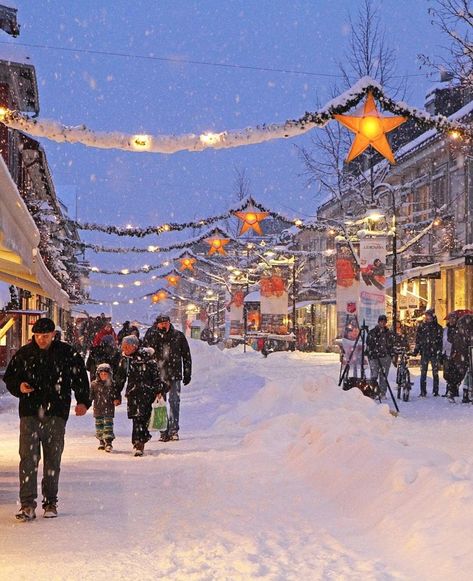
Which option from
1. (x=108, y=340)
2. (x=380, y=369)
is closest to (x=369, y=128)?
(x=108, y=340)

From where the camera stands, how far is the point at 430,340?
19.0 m

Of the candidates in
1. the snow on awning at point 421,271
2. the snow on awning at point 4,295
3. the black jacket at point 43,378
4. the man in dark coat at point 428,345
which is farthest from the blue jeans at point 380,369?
the snow on awning at point 421,271

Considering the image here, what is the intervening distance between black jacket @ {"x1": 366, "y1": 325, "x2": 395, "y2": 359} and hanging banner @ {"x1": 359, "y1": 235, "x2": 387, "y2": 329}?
3.08m

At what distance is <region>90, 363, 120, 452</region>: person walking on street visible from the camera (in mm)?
11219

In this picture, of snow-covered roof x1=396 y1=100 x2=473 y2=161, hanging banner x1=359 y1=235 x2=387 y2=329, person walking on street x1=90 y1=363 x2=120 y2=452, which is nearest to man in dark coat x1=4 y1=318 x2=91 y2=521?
person walking on street x1=90 y1=363 x2=120 y2=452

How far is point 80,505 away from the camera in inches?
294

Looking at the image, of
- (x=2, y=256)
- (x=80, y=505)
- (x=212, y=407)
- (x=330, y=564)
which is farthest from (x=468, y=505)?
(x=212, y=407)

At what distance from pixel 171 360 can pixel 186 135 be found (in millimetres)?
3218

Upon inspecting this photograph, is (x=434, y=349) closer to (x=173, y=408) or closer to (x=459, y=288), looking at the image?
(x=173, y=408)

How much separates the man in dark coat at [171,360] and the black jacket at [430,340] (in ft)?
27.4

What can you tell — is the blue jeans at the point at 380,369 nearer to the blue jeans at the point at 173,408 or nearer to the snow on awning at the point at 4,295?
the blue jeans at the point at 173,408

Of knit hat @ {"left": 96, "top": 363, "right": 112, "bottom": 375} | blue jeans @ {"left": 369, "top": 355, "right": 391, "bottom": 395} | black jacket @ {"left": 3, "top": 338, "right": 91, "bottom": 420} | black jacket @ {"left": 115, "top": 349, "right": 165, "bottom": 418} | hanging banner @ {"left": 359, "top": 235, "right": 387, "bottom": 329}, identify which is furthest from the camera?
hanging banner @ {"left": 359, "top": 235, "right": 387, "bottom": 329}

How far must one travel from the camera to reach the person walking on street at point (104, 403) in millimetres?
11219

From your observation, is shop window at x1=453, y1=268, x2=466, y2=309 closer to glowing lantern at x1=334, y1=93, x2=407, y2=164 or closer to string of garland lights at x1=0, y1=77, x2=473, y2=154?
string of garland lights at x1=0, y1=77, x2=473, y2=154
